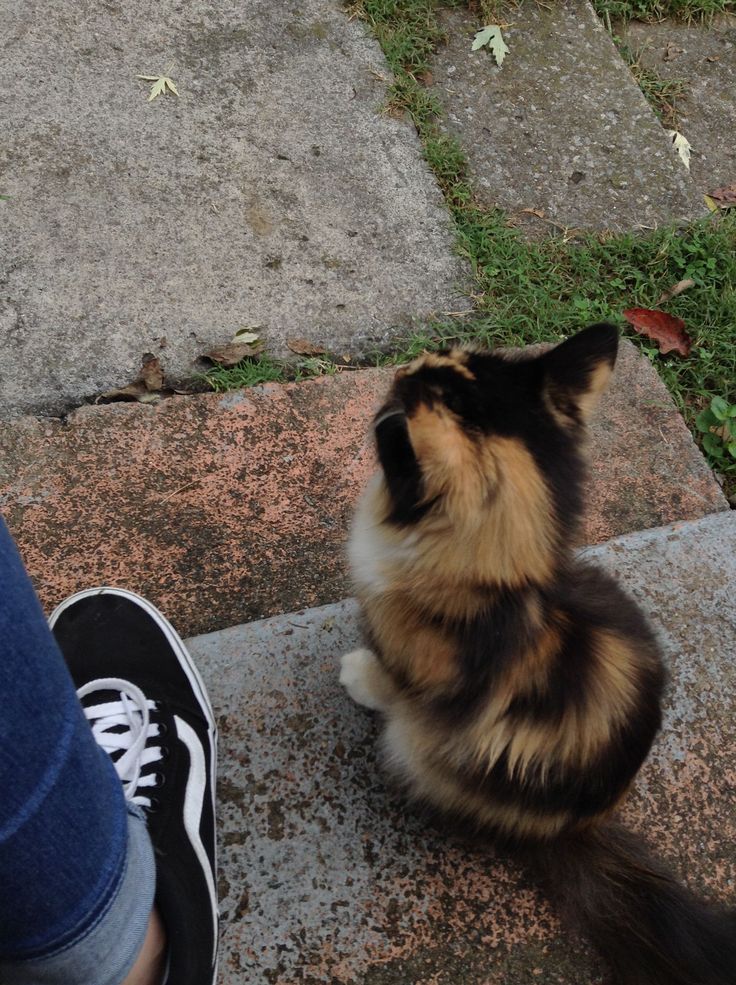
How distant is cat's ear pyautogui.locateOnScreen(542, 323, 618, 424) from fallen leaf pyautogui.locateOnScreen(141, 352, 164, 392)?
142 cm

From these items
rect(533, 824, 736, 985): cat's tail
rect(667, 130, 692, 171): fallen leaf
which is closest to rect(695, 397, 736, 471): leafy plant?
rect(667, 130, 692, 171): fallen leaf

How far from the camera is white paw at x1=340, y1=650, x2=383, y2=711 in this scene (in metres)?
1.84

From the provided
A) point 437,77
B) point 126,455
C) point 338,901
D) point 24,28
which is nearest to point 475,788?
point 338,901

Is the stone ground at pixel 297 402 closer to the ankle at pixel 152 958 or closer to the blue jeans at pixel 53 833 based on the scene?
the ankle at pixel 152 958

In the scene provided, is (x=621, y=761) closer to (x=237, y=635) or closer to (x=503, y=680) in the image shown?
(x=503, y=680)

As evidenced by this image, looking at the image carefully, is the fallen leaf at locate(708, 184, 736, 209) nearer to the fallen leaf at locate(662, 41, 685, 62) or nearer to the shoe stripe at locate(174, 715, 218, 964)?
the fallen leaf at locate(662, 41, 685, 62)

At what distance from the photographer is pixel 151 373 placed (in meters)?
2.54

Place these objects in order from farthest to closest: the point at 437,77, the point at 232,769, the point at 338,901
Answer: the point at 437,77, the point at 232,769, the point at 338,901

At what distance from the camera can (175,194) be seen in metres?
2.94

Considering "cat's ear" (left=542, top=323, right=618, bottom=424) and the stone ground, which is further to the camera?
the stone ground

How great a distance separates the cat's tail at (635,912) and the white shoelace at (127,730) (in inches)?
34.0

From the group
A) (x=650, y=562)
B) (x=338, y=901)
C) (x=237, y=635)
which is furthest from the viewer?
(x=650, y=562)

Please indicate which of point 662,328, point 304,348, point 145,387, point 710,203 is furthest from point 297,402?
point 710,203

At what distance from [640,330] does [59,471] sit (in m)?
2.08
